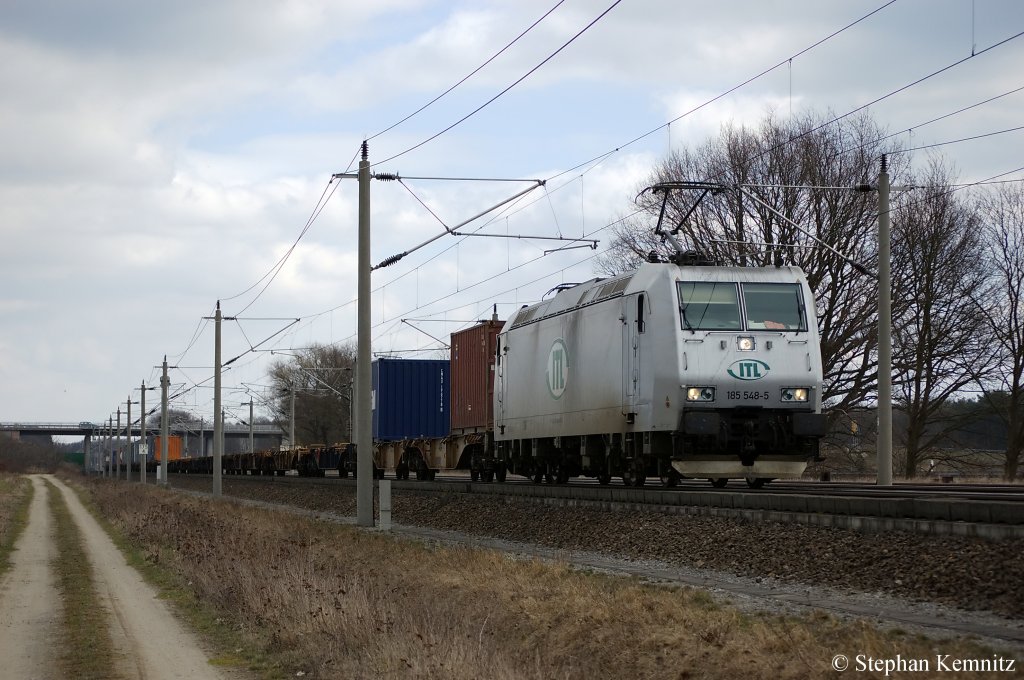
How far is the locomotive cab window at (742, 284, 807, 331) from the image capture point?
19000 millimetres

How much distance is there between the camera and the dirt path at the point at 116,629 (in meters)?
10.7

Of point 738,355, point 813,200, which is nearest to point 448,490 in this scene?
point 738,355

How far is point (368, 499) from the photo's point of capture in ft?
81.2

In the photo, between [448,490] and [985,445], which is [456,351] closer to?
[448,490]

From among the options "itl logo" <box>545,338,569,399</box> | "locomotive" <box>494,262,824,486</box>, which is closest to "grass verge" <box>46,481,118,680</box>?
"locomotive" <box>494,262,824,486</box>

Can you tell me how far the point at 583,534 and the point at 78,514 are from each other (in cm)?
3594

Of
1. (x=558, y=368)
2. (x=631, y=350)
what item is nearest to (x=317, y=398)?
(x=558, y=368)

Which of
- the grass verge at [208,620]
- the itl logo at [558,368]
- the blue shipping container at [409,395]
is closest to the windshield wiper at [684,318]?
the itl logo at [558,368]

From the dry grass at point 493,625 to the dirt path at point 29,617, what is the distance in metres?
1.99

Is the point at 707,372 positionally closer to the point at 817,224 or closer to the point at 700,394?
the point at 700,394

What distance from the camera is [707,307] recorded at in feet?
62.1

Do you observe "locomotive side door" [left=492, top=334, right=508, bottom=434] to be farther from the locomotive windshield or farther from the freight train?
the locomotive windshield

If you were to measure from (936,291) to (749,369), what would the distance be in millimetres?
22946

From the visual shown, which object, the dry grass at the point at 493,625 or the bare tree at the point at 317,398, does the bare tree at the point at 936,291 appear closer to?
the dry grass at the point at 493,625
